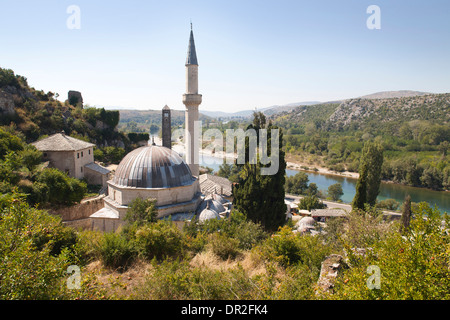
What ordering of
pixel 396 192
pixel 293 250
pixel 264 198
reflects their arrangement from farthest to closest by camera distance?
pixel 396 192
pixel 264 198
pixel 293 250

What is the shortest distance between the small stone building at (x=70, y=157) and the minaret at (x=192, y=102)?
6963mm

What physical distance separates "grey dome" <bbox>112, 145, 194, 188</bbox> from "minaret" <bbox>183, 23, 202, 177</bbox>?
14.4ft

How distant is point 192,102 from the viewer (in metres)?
18.2

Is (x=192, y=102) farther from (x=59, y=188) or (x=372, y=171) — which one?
(x=372, y=171)

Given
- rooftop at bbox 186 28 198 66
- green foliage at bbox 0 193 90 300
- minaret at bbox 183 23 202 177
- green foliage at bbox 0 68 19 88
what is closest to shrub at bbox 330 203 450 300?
green foliage at bbox 0 193 90 300

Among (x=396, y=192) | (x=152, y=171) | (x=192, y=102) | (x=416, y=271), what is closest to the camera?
(x=416, y=271)

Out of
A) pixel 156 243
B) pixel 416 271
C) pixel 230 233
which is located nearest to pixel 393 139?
pixel 230 233

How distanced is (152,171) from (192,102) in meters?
6.93

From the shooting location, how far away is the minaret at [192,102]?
717 inches

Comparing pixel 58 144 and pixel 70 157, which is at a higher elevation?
pixel 58 144

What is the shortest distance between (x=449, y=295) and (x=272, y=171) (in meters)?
10.6

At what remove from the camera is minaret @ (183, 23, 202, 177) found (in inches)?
717
